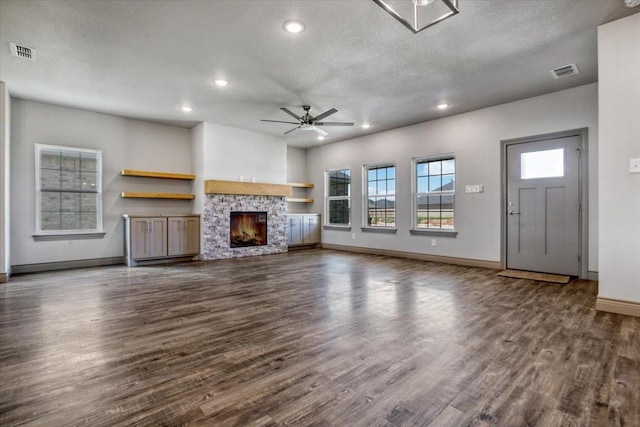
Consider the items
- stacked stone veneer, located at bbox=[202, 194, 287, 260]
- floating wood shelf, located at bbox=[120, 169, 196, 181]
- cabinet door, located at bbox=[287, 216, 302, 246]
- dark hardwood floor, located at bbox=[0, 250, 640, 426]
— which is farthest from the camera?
cabinet door, located at bbox=[287, 216, 302, 246]

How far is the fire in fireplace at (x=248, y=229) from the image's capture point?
24.1 feet

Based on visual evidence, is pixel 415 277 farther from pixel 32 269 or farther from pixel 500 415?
pixel 32 269

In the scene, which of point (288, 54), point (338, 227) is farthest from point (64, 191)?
point (338, 227)

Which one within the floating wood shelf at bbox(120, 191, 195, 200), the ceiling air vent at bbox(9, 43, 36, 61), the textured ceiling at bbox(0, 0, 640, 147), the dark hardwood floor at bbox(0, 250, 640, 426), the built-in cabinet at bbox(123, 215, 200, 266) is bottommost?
the dark hardwood floor at bbox(0, 250, 640, 426)

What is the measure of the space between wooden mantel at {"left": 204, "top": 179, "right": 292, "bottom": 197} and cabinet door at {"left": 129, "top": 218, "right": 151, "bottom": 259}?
53.8 inches

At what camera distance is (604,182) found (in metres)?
3.34

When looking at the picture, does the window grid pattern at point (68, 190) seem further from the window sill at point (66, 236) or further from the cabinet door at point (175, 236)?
the cabinet door at point (175, 236)

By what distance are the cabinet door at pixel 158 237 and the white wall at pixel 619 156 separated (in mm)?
6776

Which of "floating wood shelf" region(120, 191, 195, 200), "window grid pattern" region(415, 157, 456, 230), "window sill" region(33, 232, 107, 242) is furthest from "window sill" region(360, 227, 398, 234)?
"window sill" region(33, 232, 107, 242)

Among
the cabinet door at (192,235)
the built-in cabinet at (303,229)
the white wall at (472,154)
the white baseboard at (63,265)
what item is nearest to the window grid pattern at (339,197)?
the white wall at (472,154)

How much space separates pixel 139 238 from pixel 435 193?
19.5 feet

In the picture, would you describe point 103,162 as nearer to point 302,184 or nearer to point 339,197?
point 302,184

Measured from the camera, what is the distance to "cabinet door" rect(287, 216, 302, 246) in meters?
8.35

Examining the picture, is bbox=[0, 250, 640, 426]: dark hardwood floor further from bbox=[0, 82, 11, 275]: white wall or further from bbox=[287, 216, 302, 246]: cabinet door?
bbox=[287, 216, 302, 246]: cabinet door
